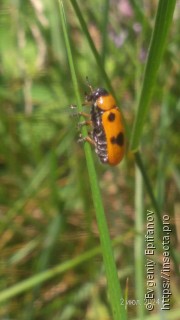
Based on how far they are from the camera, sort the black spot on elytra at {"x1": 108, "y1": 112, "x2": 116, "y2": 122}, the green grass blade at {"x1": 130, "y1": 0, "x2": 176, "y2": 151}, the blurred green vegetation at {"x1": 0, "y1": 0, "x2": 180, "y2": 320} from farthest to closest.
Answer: the blurred green vegetation at {"x1": 0, "y1": 0, "x2": 180, "y2": 320} → the black spot on elytra at {"x1": 108, "y1": 112, "x2": 116, "y2": 122} → the green grass blade at {"x1": 130, "y1": 0, "x2": 176, "y2": 151}

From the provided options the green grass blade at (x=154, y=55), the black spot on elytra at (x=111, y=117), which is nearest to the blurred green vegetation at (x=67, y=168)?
the black spot on elytra at (x=111, y=117)

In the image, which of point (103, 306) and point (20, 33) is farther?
point (20, 33)

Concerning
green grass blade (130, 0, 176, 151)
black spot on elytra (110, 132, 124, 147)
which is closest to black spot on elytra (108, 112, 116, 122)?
black spot on elytra (110, 132, 124, 147)

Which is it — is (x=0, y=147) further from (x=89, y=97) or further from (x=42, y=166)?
(x=89, y=97)

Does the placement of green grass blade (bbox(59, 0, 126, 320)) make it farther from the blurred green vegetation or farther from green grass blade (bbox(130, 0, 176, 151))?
the blurred green vegetation

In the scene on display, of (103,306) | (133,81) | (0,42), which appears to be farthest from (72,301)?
(0,42)

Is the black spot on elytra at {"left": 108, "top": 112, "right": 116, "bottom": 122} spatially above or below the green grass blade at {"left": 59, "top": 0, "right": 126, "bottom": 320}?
above

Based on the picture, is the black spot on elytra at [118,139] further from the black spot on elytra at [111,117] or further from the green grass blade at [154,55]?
the green grass blade at [154,55]
